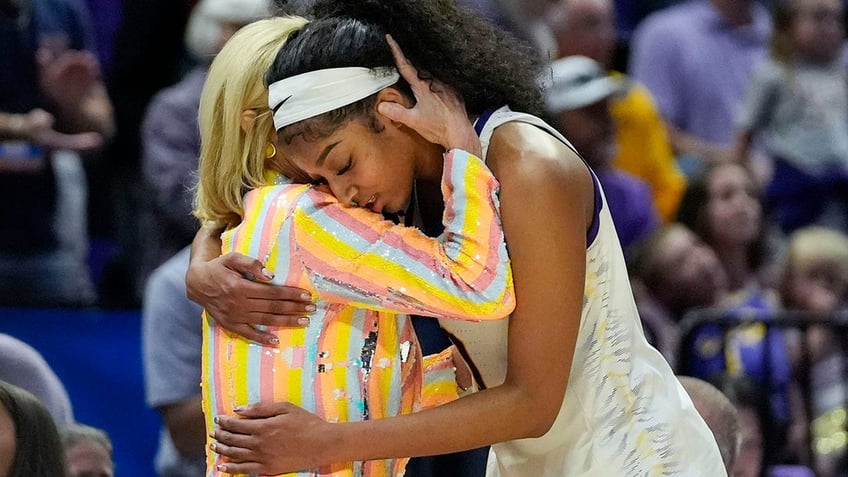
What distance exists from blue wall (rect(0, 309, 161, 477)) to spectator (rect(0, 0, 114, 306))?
163 mm

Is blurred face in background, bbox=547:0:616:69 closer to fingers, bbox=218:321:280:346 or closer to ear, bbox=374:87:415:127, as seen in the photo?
ear, bbox=374:87:415:127

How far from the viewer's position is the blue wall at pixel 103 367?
3.84 meters

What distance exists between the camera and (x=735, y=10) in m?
6.20

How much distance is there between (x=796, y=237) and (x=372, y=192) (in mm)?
3298

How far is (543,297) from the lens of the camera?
7.43ft

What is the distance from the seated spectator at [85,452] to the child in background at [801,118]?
3.38m

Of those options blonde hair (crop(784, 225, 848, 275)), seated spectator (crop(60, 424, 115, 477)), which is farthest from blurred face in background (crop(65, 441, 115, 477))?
blonde hair (crop(784, 225, 848, 275))

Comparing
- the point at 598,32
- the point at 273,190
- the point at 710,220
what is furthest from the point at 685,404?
the point at 598,32

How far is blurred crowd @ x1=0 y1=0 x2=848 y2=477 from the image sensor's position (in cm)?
440

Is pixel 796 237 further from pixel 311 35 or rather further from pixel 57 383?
pixel 311 35

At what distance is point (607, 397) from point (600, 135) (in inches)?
117

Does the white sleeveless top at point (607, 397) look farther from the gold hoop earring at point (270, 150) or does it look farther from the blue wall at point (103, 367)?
the blue wall at point (103, 367)

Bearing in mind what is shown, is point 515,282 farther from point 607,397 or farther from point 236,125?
point 236,125

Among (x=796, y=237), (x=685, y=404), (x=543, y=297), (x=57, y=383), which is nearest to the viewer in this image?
(x=543, y=297)
